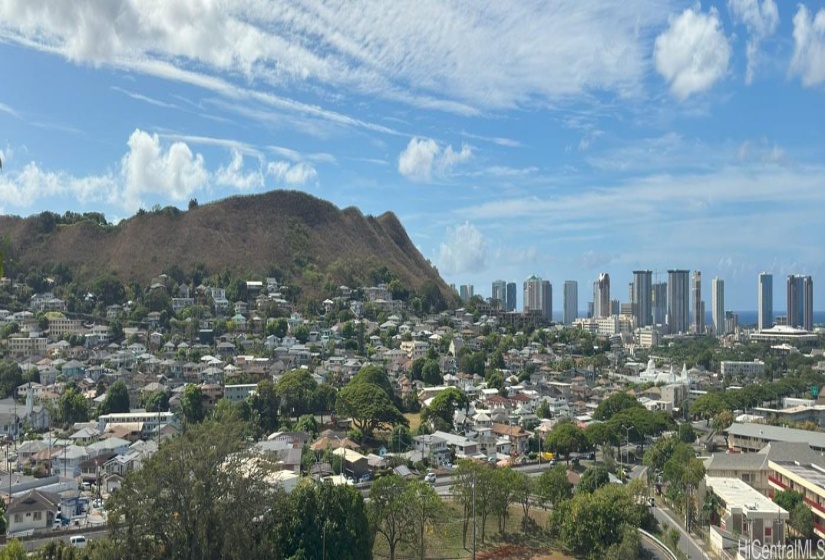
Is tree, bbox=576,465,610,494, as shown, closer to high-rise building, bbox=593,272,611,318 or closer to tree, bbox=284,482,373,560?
tree, bbox=284,482,373,560

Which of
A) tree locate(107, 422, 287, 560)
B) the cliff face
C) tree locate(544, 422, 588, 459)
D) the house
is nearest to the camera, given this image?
tree locate(107, 422, 287, 560)

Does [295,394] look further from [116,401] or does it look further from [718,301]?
[718,301]

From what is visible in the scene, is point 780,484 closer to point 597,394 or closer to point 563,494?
point 563,494

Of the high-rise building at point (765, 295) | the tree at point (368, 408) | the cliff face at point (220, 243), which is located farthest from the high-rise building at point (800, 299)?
the tree at point (368, 408)

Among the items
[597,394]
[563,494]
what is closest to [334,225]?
[597,394]

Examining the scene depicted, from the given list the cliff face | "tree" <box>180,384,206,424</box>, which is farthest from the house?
the cliff face

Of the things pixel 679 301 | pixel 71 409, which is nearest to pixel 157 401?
pixel 71 409
